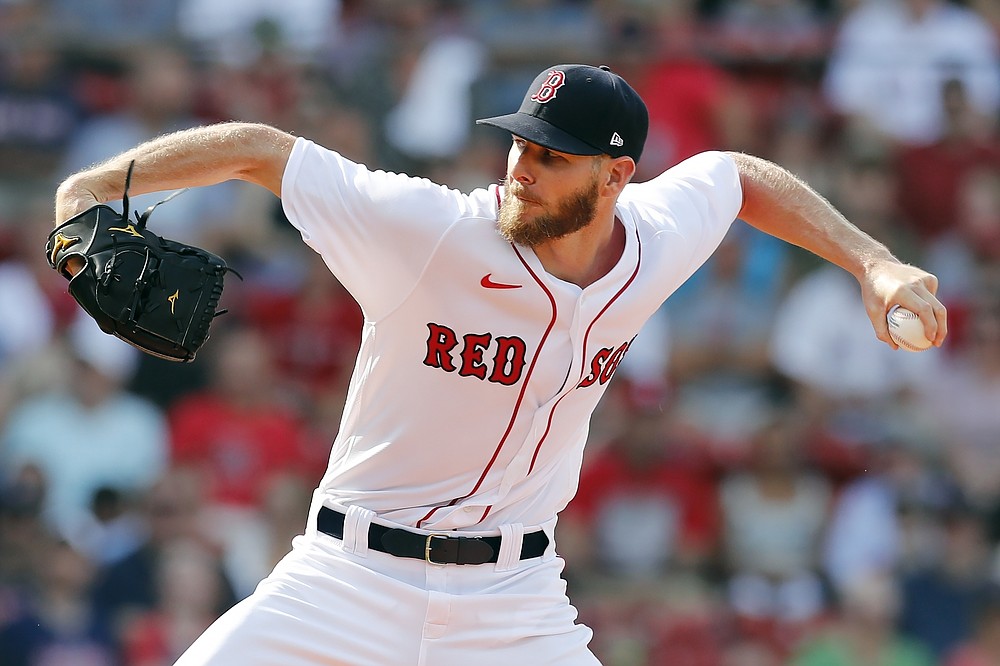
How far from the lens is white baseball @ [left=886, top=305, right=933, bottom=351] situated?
3748 mm

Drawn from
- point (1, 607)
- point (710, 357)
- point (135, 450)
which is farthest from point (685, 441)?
point (1, 607)

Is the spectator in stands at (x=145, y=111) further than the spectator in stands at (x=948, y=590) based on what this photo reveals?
Yes

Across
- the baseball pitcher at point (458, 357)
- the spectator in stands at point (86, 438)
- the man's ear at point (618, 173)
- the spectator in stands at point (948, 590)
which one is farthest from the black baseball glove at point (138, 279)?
the spectator in stands at point (948, 590)

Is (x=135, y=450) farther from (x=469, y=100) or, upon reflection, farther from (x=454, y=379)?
(x=454, y=379)

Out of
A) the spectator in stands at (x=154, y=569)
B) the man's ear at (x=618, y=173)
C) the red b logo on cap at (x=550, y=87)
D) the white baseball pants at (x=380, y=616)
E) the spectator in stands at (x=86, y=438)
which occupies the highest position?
the red b logo on cap at (x=550, y=87)

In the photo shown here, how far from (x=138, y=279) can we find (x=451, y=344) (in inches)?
33.4

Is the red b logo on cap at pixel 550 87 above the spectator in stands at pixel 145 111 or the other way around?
above

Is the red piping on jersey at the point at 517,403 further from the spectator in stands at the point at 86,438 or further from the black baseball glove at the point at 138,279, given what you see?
the spectator in stands at the point at 86,438

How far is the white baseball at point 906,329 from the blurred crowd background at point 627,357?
4.14m

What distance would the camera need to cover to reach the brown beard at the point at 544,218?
3.90 meters

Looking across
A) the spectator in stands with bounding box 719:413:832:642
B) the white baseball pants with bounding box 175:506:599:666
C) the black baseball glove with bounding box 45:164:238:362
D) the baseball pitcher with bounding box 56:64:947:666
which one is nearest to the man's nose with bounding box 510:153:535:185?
the baseball pitcher with bounding box 56:64:947:666

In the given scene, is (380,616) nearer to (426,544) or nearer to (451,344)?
(426,544)

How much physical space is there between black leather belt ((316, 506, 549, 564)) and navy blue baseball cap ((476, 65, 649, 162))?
1086mm

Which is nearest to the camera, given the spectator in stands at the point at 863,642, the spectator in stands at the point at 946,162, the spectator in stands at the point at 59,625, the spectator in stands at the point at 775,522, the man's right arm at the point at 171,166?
the man's right arm at the point at 171,166
